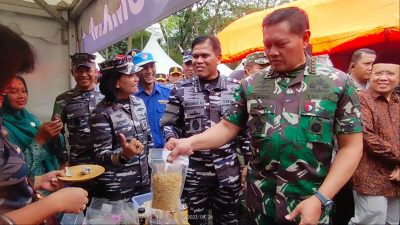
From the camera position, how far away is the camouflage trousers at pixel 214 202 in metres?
2.91

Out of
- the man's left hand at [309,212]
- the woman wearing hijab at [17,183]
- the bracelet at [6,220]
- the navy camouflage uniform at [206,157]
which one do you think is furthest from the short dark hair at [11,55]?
the navy camouflage uniform at [206,157]

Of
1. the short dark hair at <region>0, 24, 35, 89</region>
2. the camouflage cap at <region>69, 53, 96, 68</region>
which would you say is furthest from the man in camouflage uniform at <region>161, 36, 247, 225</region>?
the short dark hair at <region>0, 24, 35, 89</region>

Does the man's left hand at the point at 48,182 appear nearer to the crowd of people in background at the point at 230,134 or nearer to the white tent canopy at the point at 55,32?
the crowd of people in background at the point at 230,134

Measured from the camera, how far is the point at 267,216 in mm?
1911

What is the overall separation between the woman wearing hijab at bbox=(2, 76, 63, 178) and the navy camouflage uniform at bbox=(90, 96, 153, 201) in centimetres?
49

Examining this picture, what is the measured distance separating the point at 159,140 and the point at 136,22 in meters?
2.36

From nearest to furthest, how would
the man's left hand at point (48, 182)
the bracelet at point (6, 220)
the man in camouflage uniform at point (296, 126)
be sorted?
1. the bracelet at point (6, 220)
2. the man in camouflage uniform at point (296, 126)
3. the man's left hand at point (48, 182)

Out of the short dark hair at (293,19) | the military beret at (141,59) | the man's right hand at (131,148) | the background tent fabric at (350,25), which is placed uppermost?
the background tent fabric at (350,25)

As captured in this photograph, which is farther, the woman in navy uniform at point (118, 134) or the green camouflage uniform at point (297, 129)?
the woman in navy uniform at point (118, 134)

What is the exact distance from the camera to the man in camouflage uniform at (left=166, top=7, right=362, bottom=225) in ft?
5.69

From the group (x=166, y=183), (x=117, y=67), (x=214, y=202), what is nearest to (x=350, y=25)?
(x=214, y=202)

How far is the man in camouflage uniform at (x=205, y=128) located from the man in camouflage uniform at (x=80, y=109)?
Result: 91cm

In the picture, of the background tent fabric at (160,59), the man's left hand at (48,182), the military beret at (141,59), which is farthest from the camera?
the background tent fabric at (160,59)

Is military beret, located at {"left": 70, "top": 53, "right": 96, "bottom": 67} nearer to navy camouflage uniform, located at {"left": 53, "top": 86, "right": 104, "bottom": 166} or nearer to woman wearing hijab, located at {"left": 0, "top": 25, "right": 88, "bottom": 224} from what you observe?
navy camouflage uniform, located at {"left": 53, "top": 86, "right": 104, "bottom": 166}
